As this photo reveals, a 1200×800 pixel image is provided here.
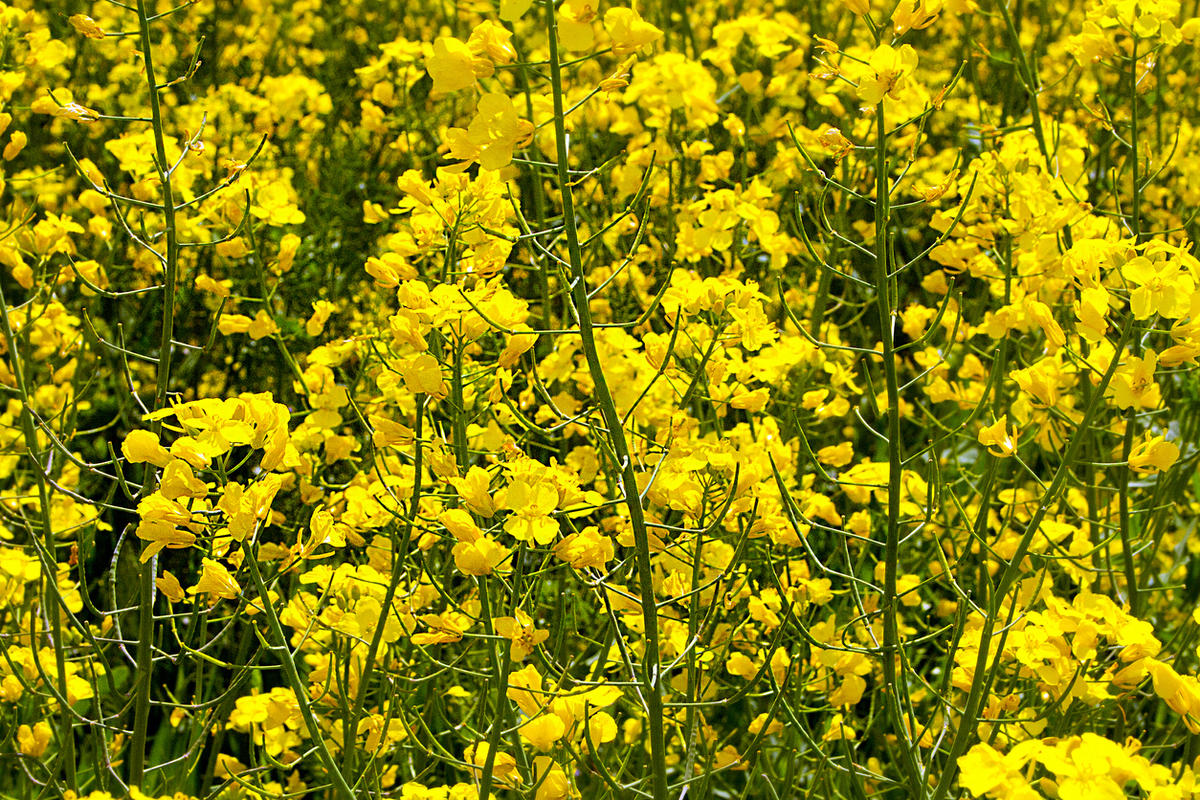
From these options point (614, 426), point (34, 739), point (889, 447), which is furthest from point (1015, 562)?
point (34, 739)

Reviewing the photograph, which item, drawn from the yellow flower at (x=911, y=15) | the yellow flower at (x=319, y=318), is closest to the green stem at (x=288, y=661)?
the yellow flower at (x=319, y=318)

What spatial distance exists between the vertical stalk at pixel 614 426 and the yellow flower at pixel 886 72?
415 millimetres

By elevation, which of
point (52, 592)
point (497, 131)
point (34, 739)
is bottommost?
point (34, 739)

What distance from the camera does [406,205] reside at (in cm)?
208

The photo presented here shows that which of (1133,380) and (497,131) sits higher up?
(497,131)

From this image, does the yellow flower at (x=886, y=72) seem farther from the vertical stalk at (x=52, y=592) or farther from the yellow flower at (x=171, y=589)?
the vertical stalk at (x=52, y=592)

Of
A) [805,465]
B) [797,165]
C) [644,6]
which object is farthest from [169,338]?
[644,6]

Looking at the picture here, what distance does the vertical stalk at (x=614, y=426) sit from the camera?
4.72 feet

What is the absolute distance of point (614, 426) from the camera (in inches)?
60.2

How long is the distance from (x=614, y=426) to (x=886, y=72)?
60 cm

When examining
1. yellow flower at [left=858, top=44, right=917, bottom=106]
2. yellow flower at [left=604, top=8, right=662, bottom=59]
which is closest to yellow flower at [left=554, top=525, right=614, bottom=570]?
yellow flower at [left=604, top=8, right=662, bottom=59]

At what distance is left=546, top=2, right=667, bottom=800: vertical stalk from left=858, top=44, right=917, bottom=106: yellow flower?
1.36ft

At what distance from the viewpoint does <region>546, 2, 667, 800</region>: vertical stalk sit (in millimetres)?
1438

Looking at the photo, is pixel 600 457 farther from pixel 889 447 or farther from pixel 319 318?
pixel 319 318
